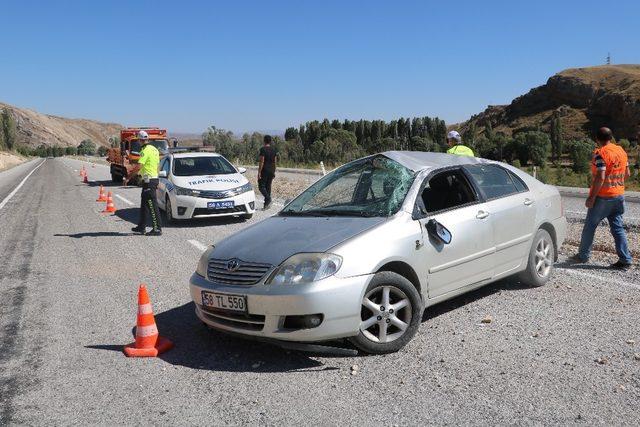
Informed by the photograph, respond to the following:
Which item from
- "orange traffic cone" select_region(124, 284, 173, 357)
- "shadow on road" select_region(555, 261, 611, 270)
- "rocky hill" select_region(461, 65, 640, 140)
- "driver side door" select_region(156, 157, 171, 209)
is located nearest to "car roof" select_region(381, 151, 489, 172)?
"shadow on road" select_region(555, 261, 611, 270)

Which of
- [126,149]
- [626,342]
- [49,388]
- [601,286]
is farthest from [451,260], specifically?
Answer: [126,149]

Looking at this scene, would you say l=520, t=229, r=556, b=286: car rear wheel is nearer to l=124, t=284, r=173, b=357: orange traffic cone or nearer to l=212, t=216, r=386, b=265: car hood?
l=212, t=216, r=386, b=265: car hood

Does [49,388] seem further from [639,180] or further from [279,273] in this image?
[639,180]

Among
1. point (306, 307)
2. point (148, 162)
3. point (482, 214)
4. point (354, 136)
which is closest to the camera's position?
point (306, 307)

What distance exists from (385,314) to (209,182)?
347 inches

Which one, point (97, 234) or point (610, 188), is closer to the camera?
point (610, 188)

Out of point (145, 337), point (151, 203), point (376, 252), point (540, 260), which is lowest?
point (145, 337)

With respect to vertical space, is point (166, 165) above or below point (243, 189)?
above

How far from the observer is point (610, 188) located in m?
7.28

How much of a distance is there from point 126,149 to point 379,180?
77.2 feet

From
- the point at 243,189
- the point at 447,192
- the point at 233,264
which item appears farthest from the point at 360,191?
the point at 243,189

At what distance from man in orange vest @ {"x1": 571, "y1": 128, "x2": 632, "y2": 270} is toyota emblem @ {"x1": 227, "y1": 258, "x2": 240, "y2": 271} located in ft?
15.7

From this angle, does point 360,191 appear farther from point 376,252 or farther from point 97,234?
point 97,234

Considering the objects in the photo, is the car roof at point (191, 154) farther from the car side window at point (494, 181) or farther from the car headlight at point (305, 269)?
the car headlight at point (305, 269)
